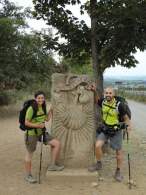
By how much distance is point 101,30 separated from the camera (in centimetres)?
1131

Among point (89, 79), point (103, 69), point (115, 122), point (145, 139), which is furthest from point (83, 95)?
point (145, 139)

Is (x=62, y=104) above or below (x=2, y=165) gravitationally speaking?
above

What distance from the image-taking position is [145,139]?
15109 mm

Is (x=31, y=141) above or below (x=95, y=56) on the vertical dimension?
below

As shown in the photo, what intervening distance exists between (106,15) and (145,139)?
18.6 ft

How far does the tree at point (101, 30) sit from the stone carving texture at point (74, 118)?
74.5 inches

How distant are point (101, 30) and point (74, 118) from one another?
10.2 ft

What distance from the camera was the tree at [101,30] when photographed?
10.2m

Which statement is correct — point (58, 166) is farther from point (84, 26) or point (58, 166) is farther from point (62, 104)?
point (84, 26)

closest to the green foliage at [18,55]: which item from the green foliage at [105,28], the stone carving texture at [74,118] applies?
the green foliage at [105,28]

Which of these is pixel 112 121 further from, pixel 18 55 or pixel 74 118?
pixel 18 55

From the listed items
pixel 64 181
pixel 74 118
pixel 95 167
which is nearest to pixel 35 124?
pixel 74 118

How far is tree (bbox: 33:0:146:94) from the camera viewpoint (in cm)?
1016

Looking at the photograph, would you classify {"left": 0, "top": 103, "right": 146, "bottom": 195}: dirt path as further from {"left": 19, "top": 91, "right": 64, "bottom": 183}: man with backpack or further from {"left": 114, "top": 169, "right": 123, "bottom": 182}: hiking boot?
{"left": 19, "top": 91, "right": 64, "bottom": 183}: man with backpack
